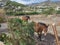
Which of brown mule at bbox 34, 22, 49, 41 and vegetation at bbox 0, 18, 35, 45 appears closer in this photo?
vegetation at bbox 0, 18, 35, 45

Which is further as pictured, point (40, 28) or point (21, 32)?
point (40, 28)

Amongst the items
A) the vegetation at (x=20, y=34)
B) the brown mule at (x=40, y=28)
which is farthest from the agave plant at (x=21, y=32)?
the brown mule at (x=40, y=28)

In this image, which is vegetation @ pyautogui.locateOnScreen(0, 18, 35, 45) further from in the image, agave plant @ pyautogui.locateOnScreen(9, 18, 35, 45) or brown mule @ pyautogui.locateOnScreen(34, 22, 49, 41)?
brown mule @ pyautogui.locateOnScreen(34, 22, 49, 41)

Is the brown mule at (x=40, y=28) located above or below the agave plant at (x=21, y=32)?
below

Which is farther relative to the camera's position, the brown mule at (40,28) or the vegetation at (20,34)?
the brown mule at (40,28)

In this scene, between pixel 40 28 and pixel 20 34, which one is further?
pixel 40 28

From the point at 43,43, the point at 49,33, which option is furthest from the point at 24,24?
the point at 49,33

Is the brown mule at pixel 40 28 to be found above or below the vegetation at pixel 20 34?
below

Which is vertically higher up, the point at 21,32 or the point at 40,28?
the point at 21,32

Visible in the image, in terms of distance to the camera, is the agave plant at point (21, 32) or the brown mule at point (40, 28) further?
the brown mule at point (40, 28)

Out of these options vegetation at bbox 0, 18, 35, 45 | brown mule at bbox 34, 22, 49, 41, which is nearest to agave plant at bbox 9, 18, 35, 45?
vegetation at bbox 0, 18, 35, 45

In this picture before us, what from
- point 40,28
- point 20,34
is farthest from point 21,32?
point 40,28

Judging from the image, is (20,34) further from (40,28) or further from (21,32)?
(40,28)

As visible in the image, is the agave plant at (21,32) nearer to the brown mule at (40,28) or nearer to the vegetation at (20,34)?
the vegetation at (20,34)
